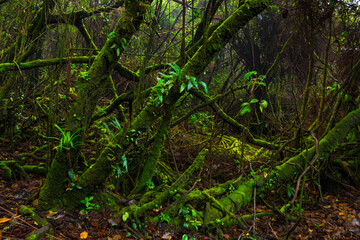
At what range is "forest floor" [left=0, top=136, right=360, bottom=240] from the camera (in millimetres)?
2158

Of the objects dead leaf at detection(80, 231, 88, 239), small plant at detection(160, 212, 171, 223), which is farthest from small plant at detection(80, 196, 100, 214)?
small plant at detection(160, 212, 171, 223)

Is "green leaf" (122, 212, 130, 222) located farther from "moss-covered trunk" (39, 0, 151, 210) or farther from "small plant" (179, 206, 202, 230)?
"small plant" (179, 206, 202, 230)

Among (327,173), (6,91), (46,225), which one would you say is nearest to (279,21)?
(327,173)

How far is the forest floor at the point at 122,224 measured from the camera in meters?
2.16

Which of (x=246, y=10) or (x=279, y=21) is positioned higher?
(x=279, y=21)

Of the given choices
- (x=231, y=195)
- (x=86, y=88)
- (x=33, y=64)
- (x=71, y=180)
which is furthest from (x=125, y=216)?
(x=33, y=64)

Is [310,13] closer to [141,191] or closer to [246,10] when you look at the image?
[246,10]

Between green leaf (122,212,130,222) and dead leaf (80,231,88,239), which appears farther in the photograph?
green leaf (122,212,130,222)

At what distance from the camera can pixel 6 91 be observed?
3.86 metres

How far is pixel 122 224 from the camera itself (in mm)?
2424

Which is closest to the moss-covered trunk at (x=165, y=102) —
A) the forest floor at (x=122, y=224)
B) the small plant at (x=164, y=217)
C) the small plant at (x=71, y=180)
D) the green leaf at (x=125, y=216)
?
the small plant at (x=71, y=180)

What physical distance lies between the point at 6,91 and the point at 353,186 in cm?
656

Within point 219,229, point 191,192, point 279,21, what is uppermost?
point 279,21

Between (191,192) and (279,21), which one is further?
(279,21)
